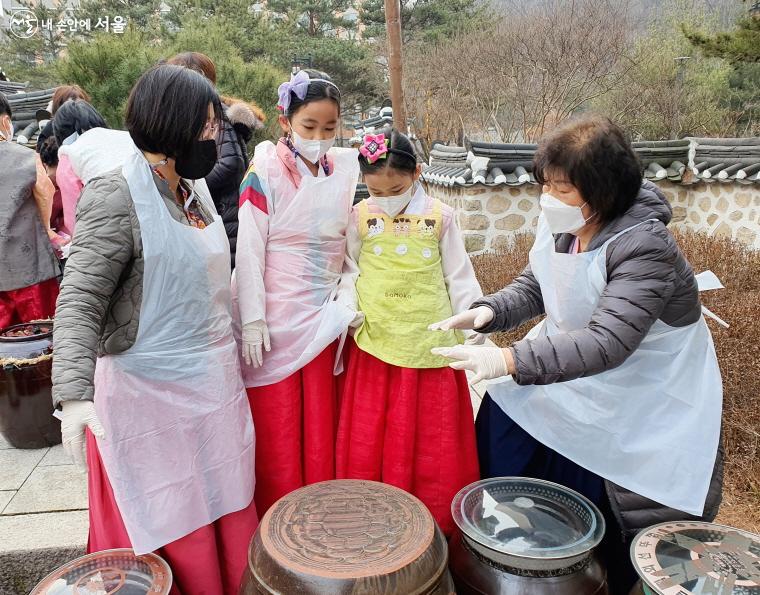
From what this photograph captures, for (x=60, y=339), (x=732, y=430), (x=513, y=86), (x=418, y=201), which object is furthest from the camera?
(x=513, y=86)

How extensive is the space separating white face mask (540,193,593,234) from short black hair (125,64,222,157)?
1.08 m

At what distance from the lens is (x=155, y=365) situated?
73.1 inches

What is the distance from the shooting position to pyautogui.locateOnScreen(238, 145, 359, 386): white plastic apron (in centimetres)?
232

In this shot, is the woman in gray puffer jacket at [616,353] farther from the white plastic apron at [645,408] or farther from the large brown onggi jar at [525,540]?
the large brown onggi jar at [525,540]

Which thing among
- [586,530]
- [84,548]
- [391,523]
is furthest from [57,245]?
[586,530]

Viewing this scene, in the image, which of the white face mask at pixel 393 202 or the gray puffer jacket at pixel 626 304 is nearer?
the gray puffer jacket at pixel 626 304

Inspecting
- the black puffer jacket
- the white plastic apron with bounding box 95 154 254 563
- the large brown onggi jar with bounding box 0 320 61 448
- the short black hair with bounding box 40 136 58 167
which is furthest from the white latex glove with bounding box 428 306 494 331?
the short black hair with bounding box 40 136 58 167

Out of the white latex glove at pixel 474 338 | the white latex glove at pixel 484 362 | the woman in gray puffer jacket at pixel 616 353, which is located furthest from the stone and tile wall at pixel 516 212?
the white latex glove at pixel 484 362

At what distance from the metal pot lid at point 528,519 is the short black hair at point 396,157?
1210mm

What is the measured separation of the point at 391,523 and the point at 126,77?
11.1 metres

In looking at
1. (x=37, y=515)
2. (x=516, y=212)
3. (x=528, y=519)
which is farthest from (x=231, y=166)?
(x=516, y=212)

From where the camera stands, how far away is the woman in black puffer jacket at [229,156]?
10.8 ft

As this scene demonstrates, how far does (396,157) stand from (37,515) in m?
2.36

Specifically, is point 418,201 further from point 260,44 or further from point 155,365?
point 260,44
